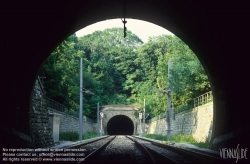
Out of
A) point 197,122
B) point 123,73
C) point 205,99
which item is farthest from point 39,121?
point 123,73

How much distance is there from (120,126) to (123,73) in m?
15.6

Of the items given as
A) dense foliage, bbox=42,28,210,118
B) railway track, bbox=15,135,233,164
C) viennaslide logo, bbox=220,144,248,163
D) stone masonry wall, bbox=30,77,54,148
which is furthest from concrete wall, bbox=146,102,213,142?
stone masonry wall, bbox=30,77,54,148

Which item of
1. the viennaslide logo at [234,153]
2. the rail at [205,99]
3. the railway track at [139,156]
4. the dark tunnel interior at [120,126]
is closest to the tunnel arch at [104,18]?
the viennaslide logo at [234,153]

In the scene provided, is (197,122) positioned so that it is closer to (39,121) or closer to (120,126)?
(39,121)

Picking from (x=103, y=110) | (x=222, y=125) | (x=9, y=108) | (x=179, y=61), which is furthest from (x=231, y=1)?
(x=103, y=110)

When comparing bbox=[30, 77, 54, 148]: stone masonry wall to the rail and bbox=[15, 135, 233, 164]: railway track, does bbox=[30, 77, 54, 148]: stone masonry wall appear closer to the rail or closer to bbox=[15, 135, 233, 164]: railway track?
bbox=[15, 135, 233, 164]: railway track

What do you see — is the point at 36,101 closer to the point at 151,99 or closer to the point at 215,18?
the point at 215,18

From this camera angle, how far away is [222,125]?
12.2 meters

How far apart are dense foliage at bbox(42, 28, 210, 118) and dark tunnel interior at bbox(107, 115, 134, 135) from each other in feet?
13.2

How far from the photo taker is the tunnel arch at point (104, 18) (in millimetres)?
9727

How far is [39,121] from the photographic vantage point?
46.4 ft

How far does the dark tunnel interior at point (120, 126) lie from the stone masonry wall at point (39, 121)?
Result: 47.8 meters

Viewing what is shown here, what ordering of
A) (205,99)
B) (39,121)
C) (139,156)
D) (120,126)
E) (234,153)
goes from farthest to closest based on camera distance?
(120,126) → (205,99) → (39,121) → (139,156) → (234,153)

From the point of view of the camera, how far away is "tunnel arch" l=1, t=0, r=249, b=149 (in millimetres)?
9727
